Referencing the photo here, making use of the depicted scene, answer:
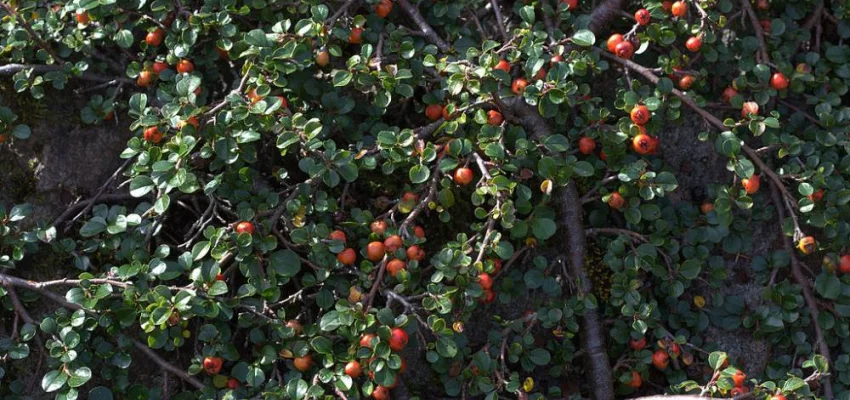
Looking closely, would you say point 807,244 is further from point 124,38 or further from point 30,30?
point 30,30

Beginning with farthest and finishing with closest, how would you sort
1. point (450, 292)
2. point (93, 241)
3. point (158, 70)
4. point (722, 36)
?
point (722, 36), point (158, 70), point (93, 241), point (450, 292)

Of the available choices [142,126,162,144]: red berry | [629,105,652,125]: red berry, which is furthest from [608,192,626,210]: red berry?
[142,126,162,144]: red berry

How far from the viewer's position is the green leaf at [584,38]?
10.3 ft

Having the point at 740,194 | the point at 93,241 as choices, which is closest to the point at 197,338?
the point at 93,241

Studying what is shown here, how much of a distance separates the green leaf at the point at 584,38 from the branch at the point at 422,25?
0.48m

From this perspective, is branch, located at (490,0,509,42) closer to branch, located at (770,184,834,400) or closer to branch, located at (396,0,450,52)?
branch, located at (396,0,450,52)

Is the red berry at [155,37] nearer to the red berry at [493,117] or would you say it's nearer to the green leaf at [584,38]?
the red berry at [493,117]

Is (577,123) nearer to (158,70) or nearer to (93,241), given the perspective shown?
(158,70)

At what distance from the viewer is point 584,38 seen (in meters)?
3.16

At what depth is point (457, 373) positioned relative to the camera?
3043 millimetres

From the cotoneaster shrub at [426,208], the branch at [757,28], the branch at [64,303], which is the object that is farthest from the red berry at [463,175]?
the branch at [757,28]

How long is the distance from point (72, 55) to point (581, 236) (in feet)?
6.71

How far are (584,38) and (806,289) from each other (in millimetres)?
1238

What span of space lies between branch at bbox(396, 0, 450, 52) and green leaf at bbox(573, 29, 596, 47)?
477 millimetres
